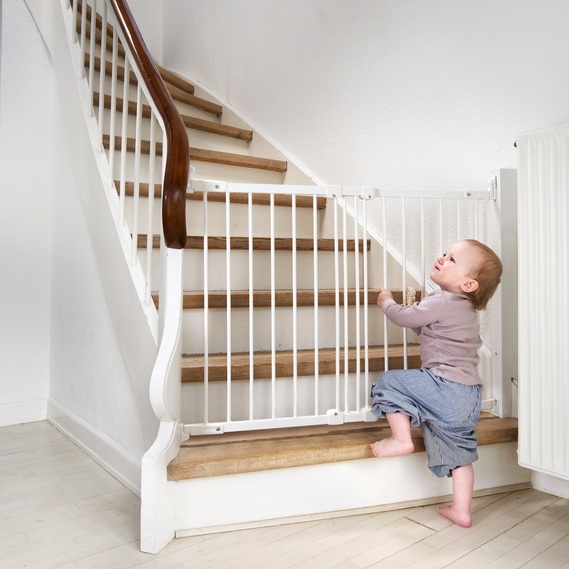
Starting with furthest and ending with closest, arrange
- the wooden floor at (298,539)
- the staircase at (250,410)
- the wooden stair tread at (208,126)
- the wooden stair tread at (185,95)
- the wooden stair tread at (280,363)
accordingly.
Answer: the wooden stair tread at (185,95) < the wooden stair tread at (208,126) < the wooden stair tread at (280,363) < the staircase at (250,410) < the wooden floor at (298,539)

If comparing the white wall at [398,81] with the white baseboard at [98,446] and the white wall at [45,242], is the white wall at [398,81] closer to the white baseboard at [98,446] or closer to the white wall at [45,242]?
the white wall at [45,242]

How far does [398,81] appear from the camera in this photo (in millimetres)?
2016

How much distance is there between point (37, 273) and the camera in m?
2.48

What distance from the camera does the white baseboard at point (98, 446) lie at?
1.65 meters

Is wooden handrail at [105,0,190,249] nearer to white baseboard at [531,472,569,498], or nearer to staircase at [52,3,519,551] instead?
staircase at [52,3,519,551]

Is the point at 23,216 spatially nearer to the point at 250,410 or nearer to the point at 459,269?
the point at 250,410

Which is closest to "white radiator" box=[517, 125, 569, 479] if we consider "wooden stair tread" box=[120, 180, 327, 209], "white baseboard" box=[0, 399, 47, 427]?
"wooden stair tread" box=[120, 180, 327, 209]

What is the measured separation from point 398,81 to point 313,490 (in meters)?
1.61

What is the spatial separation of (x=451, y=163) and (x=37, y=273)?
2034 millimetres

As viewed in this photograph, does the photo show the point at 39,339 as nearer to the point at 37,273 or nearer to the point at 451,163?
the point at 37,273

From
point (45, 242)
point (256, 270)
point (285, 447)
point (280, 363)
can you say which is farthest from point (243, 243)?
point (45, 242)

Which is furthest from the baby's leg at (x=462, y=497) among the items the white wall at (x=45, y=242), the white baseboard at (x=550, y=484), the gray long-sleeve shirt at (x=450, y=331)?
the white wall at (x=45, y=242)

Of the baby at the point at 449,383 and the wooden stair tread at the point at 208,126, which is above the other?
the wooden stair tread at the point at 208,126

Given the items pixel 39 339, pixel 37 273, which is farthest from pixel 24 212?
pixel 39 339
